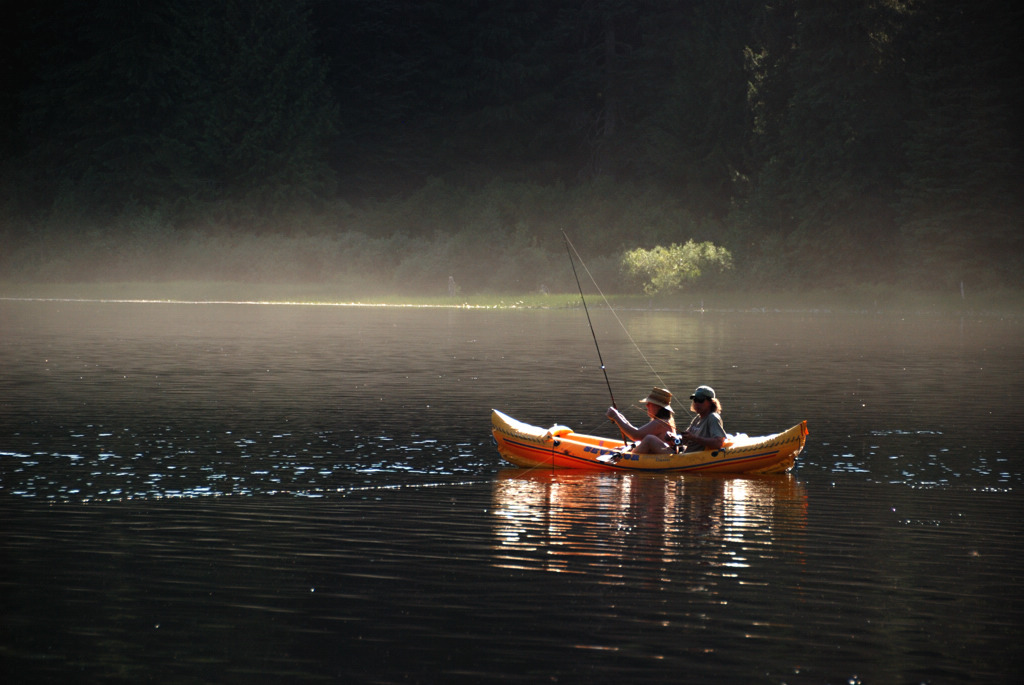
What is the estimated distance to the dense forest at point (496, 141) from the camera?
6353 cm

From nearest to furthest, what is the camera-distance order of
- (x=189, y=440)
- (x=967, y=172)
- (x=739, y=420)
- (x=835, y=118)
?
(x=189, y=440), (x=739, y=420), (x=967, y=172), (x=835, y=118)

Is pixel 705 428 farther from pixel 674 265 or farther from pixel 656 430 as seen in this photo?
pixel 674 265

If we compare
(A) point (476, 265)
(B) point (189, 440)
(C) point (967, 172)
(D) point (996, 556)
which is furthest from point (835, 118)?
(D) point (996, 556)

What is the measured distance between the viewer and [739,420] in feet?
77.3

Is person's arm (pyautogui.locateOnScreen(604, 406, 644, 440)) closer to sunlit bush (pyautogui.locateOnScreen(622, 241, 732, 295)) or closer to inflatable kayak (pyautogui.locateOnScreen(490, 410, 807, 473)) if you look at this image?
inflatable kayak (pyautogui.locateOnScreen(490, 410, 807, 473))

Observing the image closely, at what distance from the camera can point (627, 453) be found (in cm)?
1786

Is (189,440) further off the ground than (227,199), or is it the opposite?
(227,199)

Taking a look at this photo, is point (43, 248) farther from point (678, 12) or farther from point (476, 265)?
point (678, 12)

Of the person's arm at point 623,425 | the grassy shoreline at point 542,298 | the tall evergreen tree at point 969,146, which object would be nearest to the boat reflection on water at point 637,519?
the person's arm at point 623,425

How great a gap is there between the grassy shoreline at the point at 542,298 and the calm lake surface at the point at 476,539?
3337 cm

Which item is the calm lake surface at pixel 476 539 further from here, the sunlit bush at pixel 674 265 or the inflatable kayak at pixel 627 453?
the sunlit bush at pixel 674 265

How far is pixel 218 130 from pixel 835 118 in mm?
44700

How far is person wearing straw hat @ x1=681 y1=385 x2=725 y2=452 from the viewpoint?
58.5ft

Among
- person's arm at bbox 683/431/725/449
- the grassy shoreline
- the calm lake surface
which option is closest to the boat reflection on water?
the calm lake surface
